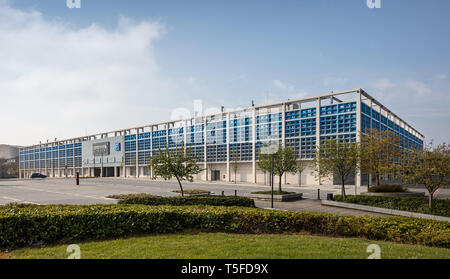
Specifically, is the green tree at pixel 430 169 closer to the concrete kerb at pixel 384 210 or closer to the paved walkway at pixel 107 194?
the concrete kerb at pixel 384 210

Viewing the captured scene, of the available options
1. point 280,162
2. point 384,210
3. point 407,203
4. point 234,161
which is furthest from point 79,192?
point 234,161

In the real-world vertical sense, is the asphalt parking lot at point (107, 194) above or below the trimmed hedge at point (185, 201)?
below

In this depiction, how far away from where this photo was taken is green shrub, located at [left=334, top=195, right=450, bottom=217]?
45.6ft

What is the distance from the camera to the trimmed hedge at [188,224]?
25.5 feet

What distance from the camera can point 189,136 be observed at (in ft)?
186

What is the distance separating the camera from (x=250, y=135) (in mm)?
47219

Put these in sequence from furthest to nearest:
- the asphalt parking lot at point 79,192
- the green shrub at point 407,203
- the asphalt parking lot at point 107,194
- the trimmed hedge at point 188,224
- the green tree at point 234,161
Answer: the green tree at point 234,161
the asphalt parking lot at point 79,192
the asphalt parking lot at point 107,194
the green shrub at point 407,203
the trimmed hedge at point 188,224

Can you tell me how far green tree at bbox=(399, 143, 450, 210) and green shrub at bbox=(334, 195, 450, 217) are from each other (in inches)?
15.9

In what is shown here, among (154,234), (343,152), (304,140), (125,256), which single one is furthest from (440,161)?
(304,140)

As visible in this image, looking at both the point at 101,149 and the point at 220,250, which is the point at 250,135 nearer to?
the point at 220,250

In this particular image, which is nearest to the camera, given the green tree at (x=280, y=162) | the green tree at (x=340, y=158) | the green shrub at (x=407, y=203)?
the green shrub at (x=407, y=203)

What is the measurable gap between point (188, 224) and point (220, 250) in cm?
319

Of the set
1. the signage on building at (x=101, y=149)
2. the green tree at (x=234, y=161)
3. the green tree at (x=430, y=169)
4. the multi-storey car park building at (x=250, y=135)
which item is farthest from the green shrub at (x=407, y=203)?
the signage on building at (x=101, y=149)

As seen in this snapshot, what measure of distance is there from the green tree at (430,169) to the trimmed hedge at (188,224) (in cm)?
650
